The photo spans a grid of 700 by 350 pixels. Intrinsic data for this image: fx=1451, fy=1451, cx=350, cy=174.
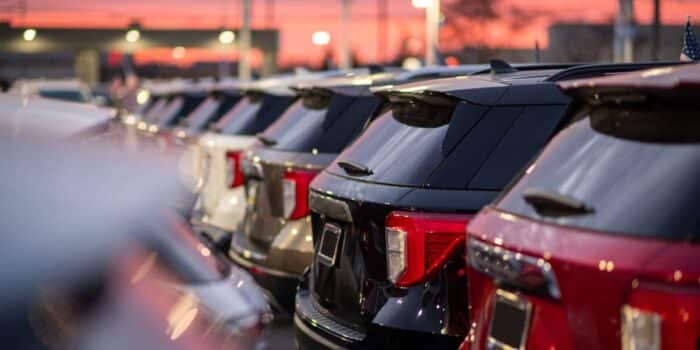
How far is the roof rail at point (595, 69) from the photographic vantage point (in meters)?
6.49

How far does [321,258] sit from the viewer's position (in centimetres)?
698

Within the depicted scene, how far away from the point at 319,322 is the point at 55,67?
449 ft

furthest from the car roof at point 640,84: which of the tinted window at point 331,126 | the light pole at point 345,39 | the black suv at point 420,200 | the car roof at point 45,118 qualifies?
the light pole at point 345,39

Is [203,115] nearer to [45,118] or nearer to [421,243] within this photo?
[421,243]

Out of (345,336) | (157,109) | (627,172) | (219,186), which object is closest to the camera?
(627,172)

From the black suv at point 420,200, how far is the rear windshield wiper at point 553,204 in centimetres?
110

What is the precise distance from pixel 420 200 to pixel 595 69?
1.23 metres

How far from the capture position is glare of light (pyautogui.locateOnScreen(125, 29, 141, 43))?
7306cm

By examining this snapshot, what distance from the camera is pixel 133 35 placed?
7381 centimetres

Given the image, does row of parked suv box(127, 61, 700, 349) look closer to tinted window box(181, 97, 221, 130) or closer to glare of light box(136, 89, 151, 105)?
tinted window box(181, 97, 221, 130)

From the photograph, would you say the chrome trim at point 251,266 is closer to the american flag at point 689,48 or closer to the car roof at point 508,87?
the car roof at point 508,87

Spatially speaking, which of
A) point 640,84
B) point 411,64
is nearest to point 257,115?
point 640,84

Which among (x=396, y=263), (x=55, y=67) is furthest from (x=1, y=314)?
(x=55, y=67)

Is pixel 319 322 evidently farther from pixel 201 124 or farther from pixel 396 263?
pixel 201 124
